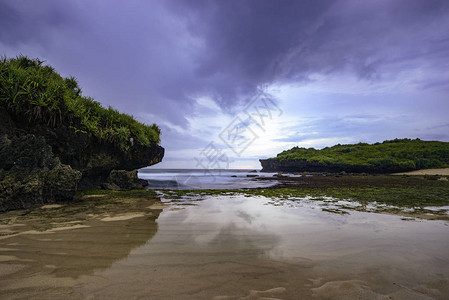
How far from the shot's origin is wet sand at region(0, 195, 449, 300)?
70.5 inches

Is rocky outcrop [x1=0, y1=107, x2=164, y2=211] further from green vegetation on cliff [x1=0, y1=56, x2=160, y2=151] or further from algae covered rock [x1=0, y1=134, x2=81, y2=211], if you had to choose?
green vegetation on cliff [x1=0, y1=56, x2=160, y2=151]

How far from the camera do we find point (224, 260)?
98.0 inches

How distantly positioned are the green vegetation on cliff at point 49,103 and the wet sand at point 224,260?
4.03m

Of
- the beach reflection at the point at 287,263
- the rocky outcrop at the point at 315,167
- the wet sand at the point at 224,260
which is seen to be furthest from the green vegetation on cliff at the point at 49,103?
the rocky outcrop at the point at 315,167

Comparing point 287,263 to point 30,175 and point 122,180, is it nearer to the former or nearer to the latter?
point 30,175

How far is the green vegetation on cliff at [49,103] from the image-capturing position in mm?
5980

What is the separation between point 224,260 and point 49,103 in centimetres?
813

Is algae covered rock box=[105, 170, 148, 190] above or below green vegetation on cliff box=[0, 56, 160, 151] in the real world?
below

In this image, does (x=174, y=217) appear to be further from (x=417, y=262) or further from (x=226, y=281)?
(x=417, y=262)

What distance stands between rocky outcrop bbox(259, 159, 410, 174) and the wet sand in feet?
140

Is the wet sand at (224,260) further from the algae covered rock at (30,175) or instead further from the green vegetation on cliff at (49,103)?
the green vegetation on cliff at (49,103)

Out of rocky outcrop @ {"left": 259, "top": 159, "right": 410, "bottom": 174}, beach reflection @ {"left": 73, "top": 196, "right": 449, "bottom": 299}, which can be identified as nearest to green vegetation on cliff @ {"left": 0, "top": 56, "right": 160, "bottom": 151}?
beach reflection @ {"left": 73, "top": 196, "right": 449, "bottom": 299}

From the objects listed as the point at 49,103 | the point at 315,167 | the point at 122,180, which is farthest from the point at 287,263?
the point at 315,167

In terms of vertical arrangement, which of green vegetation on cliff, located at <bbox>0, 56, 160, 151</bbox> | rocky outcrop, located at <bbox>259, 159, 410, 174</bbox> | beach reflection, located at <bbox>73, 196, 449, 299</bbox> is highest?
green vegetation on cliff, located at <bbox>0, 56, 160, 151</bbox>
